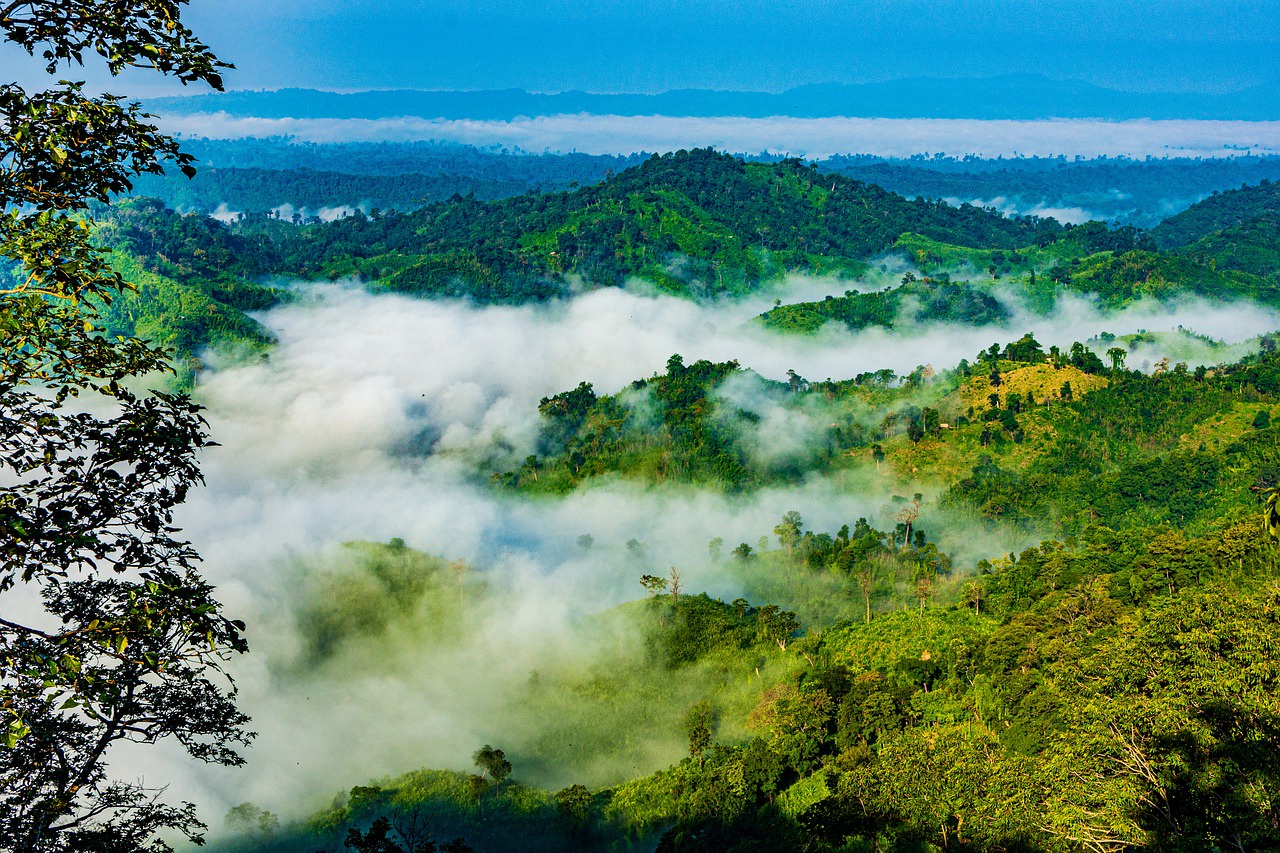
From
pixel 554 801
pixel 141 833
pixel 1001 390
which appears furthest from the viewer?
pixel 1001 390

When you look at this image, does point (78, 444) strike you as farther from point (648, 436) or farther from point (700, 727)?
point (648, 436)

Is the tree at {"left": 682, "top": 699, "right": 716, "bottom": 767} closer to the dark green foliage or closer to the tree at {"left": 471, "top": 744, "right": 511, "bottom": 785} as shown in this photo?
the tree at {"left": 471, "top": 744, "right": 511, "bottom": 785}

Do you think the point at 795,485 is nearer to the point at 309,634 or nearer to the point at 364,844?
the point at 309,634

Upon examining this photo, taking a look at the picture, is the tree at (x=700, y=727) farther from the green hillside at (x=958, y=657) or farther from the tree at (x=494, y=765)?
the tree at (x=494, y=765)

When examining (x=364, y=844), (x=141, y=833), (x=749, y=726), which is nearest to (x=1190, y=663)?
(x=141, y=833)

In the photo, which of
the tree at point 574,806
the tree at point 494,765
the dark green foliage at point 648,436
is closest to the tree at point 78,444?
the tree at point 574,806

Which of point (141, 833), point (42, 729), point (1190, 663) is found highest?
point (42, 729)

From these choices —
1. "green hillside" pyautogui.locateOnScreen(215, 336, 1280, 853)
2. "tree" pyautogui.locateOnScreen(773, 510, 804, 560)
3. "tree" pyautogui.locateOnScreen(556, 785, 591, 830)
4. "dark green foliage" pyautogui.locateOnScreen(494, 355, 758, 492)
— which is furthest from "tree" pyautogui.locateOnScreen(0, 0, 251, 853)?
"dark green foliage" pyautogui.locateOnScreen(494, 355, 758, 492)

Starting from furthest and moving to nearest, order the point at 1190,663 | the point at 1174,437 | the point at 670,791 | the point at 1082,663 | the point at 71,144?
1. the point at 1174,437
2. the point at 670,791
3. the point at 1082,663
4. the point at 1190,663
5. the point at 71,144
